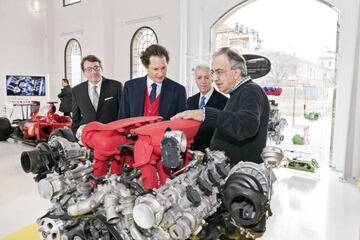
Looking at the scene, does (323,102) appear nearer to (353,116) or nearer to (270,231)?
(353,116)

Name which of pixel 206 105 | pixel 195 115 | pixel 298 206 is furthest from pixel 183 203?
pixel 298 206

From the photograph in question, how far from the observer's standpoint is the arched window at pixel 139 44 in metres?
7.74

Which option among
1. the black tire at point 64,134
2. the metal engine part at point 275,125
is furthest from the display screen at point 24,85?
the black tire at point 64,134

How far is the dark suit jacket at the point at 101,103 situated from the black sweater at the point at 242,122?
131 cm

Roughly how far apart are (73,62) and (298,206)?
28.5 ft

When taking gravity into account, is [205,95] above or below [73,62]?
below

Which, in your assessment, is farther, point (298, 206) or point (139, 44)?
point (139, 44)

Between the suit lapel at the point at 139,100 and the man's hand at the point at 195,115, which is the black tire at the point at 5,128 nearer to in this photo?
the suit lapel at the point at 139,100

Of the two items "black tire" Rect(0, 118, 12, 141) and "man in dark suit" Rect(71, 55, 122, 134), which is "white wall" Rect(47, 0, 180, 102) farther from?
"man in dark suit" Rect(71, 55, 122, 134)

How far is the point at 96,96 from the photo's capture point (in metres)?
2.79

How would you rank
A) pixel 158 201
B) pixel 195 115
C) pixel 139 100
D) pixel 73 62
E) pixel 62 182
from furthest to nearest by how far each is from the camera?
pixel 73 62 < pixel 139 100 < pixel 62 182 < pixel 195 115 < pixel 158 201

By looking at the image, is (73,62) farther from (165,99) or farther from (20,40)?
(165,99)

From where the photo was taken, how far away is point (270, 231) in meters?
2.86

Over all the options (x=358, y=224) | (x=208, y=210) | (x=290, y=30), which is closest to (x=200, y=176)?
(x=208, y=210)
